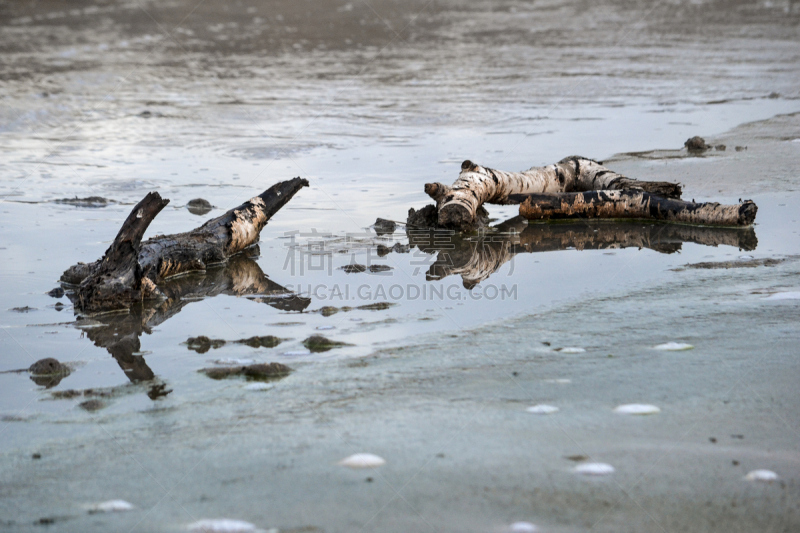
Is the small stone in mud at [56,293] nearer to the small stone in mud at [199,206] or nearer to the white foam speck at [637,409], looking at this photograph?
the small stone in mud at [199,206]

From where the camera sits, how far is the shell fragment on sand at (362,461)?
251 centimetres

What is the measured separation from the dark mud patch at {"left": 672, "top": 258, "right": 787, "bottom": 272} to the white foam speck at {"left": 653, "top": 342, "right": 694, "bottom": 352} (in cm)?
141

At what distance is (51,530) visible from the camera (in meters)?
2.21

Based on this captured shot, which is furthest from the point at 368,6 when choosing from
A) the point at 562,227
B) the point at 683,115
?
the point at 562,227

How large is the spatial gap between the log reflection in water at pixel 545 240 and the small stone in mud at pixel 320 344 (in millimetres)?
1361

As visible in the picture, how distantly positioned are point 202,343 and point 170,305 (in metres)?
0.78

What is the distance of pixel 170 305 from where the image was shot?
4.33m

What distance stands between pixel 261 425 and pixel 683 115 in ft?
32.4

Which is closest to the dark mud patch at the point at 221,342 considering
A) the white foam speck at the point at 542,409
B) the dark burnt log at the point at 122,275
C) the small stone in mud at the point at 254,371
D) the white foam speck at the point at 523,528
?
the small stone in mud at the point at 254,371

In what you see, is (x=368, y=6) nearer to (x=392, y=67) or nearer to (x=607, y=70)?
(x=392, y=67)

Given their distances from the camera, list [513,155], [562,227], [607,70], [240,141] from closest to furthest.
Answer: [562,227], [513,155], [240,141], [607,70]

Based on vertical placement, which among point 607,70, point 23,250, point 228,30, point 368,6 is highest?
point 368,6

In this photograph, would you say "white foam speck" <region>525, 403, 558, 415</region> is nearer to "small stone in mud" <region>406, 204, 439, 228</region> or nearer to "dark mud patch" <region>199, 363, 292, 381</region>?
"dark mud patch" <region>199, 363, 292, 381</region>

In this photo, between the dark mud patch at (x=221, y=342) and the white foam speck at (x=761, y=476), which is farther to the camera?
the dark mud patch at (x=221, y=342)
